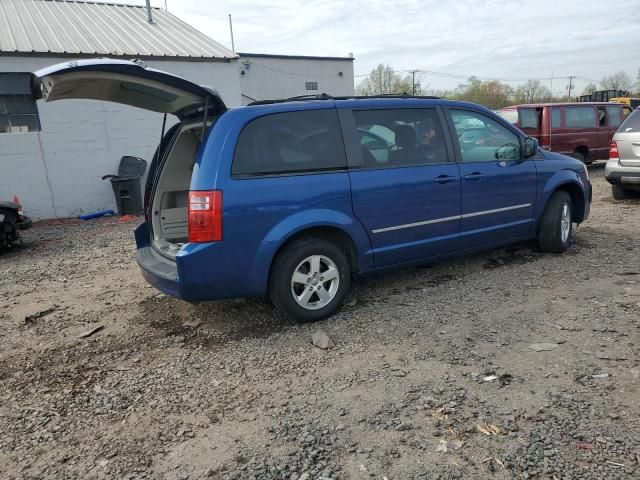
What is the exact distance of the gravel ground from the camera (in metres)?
2.53

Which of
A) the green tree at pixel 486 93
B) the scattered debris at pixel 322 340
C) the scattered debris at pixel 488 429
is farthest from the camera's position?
the green tree at pixel 486 93

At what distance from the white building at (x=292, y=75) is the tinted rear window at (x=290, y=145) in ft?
72.7

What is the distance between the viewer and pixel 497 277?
16.8ft

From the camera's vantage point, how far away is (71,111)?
1073 centimetres

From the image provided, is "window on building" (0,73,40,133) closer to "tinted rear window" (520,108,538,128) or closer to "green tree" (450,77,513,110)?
"tinted rear window" (520,108,538,128)

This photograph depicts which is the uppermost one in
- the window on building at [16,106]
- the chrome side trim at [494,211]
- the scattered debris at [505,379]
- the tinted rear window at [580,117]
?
the window on building at [16,106]

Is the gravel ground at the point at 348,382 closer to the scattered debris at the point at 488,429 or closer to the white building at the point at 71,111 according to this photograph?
the scattered debris at the point at 488,429

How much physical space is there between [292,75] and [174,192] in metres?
23.8

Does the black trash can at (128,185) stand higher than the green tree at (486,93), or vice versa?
the green tree at (486,93)

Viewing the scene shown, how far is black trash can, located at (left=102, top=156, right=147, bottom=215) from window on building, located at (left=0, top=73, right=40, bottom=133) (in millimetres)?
1835

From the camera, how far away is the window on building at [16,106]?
10156 mm

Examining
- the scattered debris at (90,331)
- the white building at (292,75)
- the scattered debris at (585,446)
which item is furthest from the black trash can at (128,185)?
Result: the white building at (292,75)

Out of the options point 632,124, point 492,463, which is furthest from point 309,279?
point 632,124

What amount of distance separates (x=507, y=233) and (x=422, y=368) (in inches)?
101
